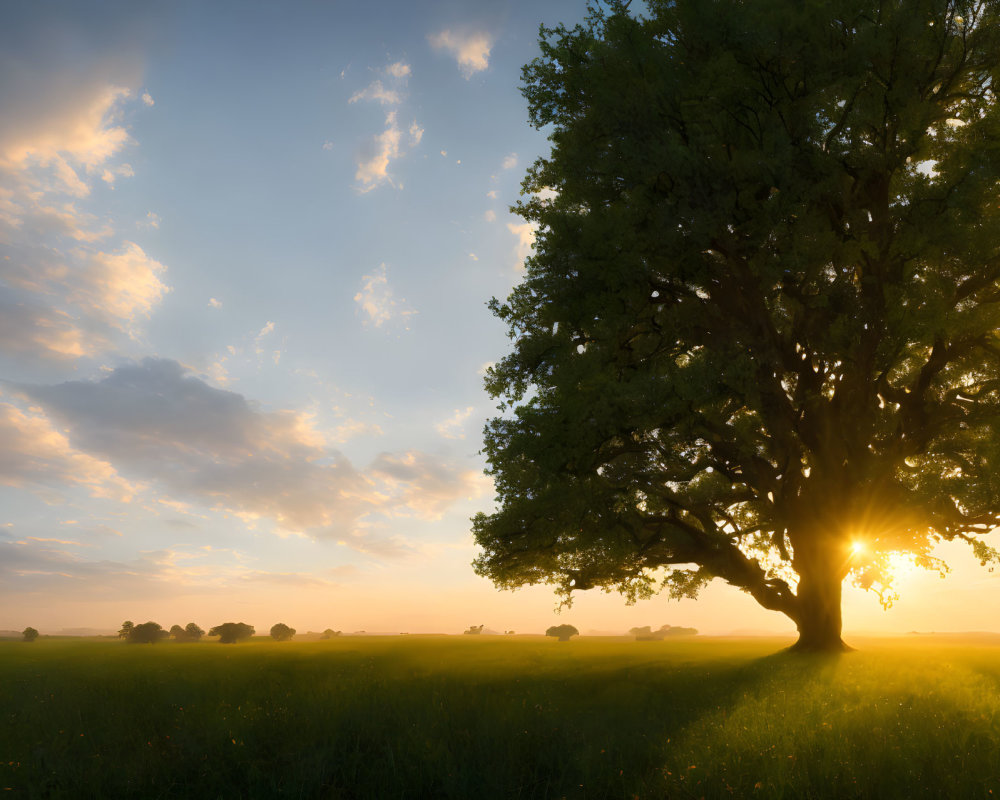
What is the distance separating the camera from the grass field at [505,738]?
8.42 m

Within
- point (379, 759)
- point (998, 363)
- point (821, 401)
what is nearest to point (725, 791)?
point (379, 759)

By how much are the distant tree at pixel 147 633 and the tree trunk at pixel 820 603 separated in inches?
2019

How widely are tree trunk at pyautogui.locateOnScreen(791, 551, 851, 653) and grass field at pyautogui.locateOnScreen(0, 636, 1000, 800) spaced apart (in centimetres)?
667

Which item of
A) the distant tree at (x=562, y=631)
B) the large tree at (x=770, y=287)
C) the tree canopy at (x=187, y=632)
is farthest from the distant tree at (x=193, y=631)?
the large tree at (x=770, y=287)

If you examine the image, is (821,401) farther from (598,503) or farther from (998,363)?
(598,503)

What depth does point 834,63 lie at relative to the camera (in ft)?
61.5

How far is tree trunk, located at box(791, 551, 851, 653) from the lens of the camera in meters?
24.8

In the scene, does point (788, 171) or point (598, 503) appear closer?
point (788, 171)

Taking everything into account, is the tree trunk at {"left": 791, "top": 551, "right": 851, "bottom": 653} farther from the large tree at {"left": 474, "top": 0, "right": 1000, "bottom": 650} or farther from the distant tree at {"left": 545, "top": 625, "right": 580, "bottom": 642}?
the distant tree at {"left": 545, "top": 625, "right": 580, "bottom": 642}

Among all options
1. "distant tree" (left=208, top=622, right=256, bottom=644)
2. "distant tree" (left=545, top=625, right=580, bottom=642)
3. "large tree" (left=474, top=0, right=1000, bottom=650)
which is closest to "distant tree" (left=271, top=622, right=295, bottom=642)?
"distant tree" (left=208, top=622, right=256, bottom=644)

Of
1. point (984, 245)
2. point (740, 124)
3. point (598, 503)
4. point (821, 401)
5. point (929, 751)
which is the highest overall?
point (740, 124)

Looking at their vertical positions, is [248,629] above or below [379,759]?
below

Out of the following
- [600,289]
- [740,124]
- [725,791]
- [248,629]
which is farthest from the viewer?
[248,629]

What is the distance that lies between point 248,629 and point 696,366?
5567 cm
